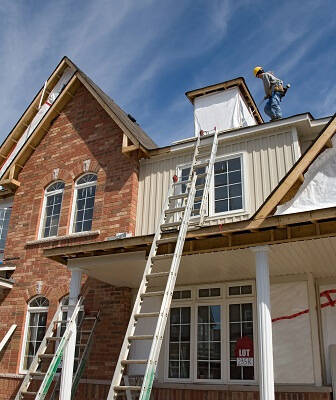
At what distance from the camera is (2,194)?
14906 mm

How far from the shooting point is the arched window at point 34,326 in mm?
11623

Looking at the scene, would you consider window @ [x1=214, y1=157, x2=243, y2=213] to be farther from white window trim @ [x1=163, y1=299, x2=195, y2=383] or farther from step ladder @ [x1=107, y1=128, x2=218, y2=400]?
white window trim @ [x1=163, y1=299, x2=195, y2=383]

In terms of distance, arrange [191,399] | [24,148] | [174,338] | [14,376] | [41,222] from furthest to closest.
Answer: [24,148]
[41,222]
[14,376]
[174,338]
[191,399]

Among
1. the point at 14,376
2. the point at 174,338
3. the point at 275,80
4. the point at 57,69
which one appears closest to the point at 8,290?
the point at 14,376

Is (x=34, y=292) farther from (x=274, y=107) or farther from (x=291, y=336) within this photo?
(x=274, y=107)

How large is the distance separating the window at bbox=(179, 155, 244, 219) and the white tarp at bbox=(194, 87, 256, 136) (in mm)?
1498

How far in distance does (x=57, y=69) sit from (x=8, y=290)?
7956 mm

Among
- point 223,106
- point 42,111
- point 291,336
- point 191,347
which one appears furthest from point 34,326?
point 223,106

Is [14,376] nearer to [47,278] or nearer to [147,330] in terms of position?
[47,278]

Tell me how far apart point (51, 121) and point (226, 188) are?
6940 mm

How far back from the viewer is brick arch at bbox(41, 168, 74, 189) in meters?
13.1

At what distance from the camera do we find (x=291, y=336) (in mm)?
8945

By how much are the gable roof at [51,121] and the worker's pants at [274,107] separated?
11.2ft

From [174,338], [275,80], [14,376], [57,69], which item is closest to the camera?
[174,338]
